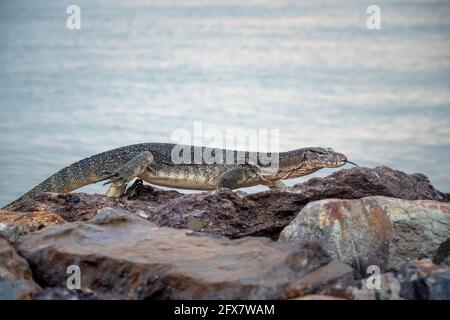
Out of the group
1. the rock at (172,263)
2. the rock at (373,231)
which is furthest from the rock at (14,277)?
the rock at (373,231)

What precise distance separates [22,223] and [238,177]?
395 cm

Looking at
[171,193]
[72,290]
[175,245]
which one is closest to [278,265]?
[175,245]

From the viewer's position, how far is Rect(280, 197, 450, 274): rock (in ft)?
22.0

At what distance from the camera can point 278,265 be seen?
18.1 feet

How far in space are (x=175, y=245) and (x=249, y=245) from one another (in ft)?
1.69

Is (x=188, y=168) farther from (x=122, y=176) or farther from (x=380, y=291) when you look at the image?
(x=380, y=291)

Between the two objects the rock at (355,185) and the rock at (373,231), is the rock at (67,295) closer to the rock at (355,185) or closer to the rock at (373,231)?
the rock at (373,231)

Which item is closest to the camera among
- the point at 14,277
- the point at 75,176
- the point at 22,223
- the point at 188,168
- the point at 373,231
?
the point at 14,277

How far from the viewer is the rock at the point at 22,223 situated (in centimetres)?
699

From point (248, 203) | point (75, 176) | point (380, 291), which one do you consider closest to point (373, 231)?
point (248, 203)

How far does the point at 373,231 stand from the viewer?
677cm

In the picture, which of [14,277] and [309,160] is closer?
[14,277]

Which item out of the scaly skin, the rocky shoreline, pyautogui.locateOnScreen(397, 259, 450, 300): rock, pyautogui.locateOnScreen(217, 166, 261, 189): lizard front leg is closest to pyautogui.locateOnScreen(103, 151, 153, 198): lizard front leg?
the scaly skin

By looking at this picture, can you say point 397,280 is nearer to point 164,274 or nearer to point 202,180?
point 164,274
